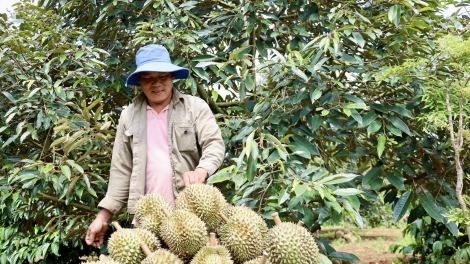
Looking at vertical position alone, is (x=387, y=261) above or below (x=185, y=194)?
below

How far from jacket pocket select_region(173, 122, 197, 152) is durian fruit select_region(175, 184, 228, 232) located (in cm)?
68

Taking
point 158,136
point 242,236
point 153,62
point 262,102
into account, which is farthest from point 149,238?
point 262,102

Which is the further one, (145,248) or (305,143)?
(305,143)

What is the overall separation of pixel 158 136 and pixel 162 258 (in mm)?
1106

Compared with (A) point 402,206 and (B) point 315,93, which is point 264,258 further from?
(A) point 402,206

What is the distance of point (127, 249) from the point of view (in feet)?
5.10

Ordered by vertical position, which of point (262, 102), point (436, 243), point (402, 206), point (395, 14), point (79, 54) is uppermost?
point (395, 14)

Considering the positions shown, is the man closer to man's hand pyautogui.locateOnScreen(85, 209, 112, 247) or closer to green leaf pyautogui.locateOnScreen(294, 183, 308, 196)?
man's hand pyautogui.locateOnScreen(85, 209, 112, 247)

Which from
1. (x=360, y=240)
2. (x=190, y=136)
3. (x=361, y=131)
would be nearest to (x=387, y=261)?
(x=360, y=240)

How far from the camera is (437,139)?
2.98 meters

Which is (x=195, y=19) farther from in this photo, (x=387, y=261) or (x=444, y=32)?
(x=387, y=261)

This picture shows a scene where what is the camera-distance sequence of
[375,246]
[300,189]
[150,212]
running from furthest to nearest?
[375,246] < [300,189] < [150,212]

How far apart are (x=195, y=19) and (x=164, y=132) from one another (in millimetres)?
1490

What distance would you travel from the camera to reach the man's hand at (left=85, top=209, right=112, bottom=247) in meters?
2.31
